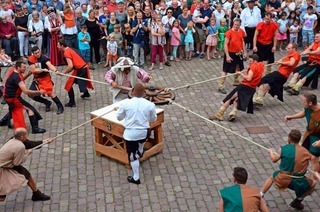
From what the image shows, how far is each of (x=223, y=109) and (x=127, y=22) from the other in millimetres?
5301

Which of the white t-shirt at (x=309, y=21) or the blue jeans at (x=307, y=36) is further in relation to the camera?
the blue jeans at (x=307, y=36)

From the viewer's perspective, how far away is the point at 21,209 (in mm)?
7285

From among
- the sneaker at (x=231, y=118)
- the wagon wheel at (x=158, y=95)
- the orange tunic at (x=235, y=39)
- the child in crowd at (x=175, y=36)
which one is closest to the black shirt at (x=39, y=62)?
the wagon wheel at (x=158, y=95)

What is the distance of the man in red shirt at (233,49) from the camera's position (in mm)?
11812

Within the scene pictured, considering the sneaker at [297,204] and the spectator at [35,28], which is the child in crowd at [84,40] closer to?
the spectator at [35,28]

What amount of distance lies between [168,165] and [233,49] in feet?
14.6

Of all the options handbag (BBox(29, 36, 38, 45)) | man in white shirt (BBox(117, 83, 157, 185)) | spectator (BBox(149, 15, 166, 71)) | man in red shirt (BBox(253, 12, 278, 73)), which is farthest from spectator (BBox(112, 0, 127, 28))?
man in white shirt (BBox(117, 83, 157, 185))

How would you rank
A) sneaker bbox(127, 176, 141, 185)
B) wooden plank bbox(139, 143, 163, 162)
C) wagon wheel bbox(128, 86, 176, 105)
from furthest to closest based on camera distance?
wagon wheel bbox(128, 86, 176, 105) → wooden plank bbox(139, 143, 163, 162) → sneaker bbox(127, 176, 141, 185)

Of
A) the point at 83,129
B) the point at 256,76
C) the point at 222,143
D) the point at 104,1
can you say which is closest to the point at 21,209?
the point at 83,129

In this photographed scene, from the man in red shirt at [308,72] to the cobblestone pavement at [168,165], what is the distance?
1.17ft

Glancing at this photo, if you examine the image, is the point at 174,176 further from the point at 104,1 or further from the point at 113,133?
the point at 104,1

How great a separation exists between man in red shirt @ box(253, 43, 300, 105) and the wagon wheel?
262 centimetres

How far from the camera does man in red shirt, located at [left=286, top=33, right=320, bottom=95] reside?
11.7 m

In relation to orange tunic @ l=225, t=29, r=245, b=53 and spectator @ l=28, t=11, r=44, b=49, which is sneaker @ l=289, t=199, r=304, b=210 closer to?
orange tunic @ l=225, t=29, r=245, b=53
